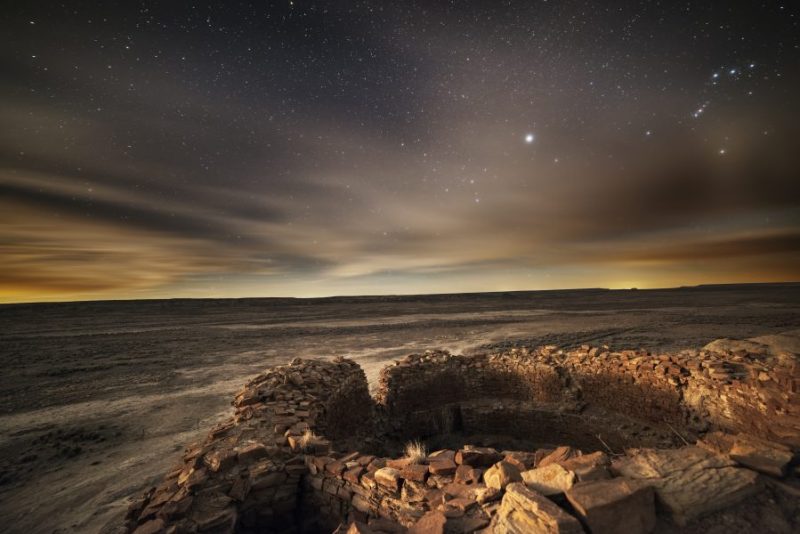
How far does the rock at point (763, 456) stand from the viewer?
3.07 meters

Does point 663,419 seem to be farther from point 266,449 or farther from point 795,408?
point 266,449

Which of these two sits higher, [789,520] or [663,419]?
[789,520]

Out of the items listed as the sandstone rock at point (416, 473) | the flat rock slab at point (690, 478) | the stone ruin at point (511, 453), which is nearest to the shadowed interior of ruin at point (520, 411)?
the stone ruin at point (511, 453)

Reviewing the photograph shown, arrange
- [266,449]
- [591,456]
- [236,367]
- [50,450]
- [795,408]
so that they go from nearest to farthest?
[591,456], [266,449], [795,408], [50,450], [236,367]

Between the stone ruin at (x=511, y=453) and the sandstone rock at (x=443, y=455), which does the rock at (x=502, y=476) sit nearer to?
the stone ruin at (x=511, y=453)

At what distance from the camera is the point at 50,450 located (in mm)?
9266

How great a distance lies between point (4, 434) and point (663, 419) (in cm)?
1911

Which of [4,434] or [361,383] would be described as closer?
[361,383]

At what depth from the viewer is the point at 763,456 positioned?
10.5ft

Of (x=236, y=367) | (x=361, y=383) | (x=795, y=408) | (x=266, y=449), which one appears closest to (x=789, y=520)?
(x=795, y=408)

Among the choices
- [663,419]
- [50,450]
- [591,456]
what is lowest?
[50,450]

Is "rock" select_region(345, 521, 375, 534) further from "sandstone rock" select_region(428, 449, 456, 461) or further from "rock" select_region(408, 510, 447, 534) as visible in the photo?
"sandstone rock" select_region(428, 449, 456, 461)

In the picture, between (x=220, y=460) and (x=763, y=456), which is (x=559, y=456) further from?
(x=220, y=460)

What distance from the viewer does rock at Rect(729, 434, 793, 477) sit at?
10.1 feet
